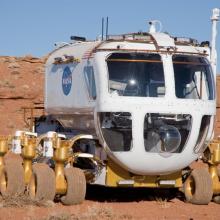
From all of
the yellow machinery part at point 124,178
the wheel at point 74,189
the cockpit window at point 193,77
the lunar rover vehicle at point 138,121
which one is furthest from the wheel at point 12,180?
the cockpit window at point 193,77

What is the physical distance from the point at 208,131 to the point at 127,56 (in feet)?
6.59

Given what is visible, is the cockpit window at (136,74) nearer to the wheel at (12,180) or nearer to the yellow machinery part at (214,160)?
the yellow machinery part at (214,160)

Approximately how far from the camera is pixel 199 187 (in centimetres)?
1299

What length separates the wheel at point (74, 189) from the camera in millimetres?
12148

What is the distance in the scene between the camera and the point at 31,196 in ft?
40.2

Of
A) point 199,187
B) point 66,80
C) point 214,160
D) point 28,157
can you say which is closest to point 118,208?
point 199,187

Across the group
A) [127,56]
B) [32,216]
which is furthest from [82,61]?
[32,216]

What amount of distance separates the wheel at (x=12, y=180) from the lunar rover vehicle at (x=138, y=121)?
0.13 m

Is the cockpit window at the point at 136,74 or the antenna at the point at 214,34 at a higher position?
the antenna at the point at 214,34

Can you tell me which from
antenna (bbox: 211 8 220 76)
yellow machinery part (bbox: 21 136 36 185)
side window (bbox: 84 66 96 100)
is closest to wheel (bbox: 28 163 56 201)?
yellow machinery part (bbox: 21 136 36 185)

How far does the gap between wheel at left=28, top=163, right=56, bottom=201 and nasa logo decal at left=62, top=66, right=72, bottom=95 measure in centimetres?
220

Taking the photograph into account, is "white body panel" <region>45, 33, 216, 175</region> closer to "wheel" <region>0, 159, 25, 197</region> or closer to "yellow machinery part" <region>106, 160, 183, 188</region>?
"yellow machinery part" <region>106, 160, 183, 188</region>

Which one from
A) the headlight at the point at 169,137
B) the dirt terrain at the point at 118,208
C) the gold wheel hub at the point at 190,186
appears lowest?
the dirt terrain at the point at 118,208

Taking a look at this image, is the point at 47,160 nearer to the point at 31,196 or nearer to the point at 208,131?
the point at 31,196
